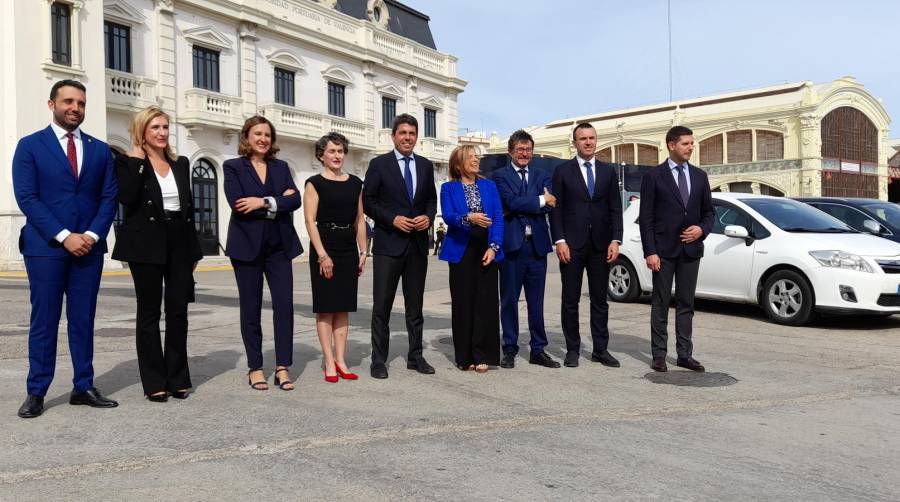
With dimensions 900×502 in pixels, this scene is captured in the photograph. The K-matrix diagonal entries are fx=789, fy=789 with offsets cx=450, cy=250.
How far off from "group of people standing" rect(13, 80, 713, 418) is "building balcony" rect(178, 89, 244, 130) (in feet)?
64.8

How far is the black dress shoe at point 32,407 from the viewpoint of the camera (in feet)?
14.9

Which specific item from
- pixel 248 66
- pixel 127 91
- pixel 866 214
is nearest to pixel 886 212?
pixel 866 214

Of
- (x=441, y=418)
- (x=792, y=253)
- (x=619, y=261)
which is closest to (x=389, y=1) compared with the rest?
(x=619, y=261)

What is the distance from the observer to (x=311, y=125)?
29.1m

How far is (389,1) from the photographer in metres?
35.1

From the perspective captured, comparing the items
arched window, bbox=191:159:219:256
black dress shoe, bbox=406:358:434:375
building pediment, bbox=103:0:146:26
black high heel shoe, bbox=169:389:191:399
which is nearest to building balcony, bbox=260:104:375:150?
arched window, bbox=191:159:219:256

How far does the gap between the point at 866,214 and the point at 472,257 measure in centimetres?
874

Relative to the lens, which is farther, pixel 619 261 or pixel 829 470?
pixel 619 261

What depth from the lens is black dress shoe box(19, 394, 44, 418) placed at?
4527 millimetres

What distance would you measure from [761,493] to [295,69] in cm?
2773

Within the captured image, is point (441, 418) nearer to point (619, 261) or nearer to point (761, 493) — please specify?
point (761, 493)

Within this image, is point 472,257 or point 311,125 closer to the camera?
point 472,257

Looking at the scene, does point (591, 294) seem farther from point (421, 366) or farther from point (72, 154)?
point (72, 154)

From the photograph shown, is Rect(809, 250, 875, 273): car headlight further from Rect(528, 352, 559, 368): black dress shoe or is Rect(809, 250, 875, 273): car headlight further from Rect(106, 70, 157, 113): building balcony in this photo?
Rect(106, 70, 157, 113): building balcony
